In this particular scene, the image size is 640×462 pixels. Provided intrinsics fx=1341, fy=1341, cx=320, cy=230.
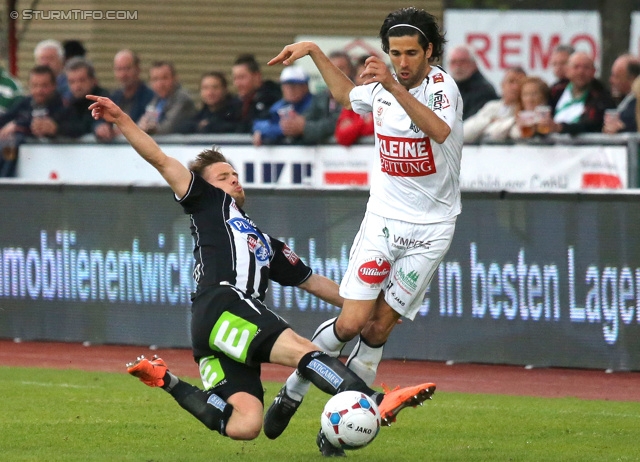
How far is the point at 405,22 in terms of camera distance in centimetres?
750

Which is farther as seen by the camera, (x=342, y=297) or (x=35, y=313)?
(x=35, y=313)

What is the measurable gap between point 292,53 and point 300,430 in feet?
8.14

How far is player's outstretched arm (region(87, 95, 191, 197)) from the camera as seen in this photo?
7172 millimetres

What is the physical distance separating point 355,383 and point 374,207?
56.2 inches

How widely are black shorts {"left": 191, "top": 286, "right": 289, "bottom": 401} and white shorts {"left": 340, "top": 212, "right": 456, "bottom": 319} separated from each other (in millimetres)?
703

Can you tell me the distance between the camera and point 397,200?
783cm

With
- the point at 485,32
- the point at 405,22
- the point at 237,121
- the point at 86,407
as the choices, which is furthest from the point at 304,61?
the point at 405,22

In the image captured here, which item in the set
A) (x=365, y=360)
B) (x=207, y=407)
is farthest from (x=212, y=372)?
(x=365, y=360)

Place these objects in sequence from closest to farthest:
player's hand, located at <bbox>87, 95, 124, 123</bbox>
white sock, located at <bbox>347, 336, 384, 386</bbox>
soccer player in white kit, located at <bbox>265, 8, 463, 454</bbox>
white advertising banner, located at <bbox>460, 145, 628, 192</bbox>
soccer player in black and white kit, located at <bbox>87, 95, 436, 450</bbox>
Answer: soccer player in black and white kit, located at <bbox>87, 95, 436, 450</bbox> → player's hand, located at <bbox>87, 95, 124, 123</bbox> → soccer player in white kit, located at <bbox>265, 8, 463, 454</bbox> → white sock, located at <bbox>347, 336, 384, 386</bbox> → white advertising banner, located at <bbox>460, 145, 628, 192</bbox>

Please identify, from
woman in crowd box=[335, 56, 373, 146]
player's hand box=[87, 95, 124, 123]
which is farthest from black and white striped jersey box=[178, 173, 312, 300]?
woman in crowd box=[335, 56, 373, 146]

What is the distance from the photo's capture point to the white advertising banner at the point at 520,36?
1906cm

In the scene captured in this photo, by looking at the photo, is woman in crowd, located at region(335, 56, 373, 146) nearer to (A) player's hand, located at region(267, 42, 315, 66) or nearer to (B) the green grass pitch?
(B) the green grass pitch

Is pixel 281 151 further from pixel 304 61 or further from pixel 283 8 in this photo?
pixel 283 8

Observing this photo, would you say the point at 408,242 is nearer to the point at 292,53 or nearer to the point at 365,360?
the point at 365,360
